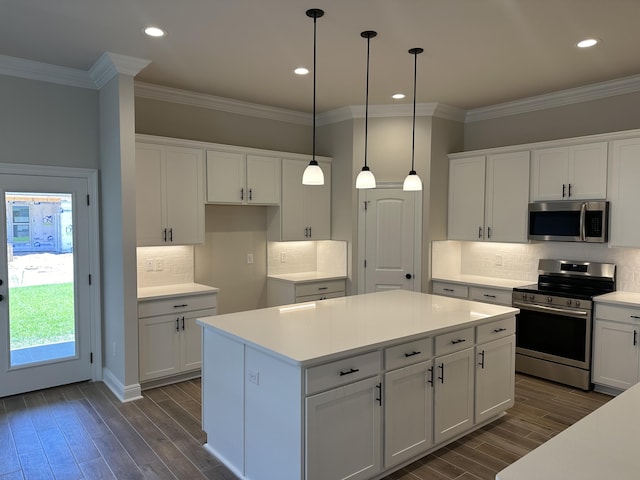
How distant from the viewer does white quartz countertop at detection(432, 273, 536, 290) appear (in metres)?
4.90

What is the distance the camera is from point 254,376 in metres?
2.59

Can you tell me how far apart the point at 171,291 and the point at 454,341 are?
2.68 metres

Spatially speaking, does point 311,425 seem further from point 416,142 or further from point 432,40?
point 416,142

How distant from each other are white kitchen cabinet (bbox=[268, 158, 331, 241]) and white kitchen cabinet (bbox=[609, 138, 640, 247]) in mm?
3055

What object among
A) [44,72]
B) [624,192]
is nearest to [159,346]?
[44,72]

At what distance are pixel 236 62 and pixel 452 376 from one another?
3.05 m

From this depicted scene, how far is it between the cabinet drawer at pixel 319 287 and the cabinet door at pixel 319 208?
60 cm

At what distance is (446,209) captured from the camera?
219 inches

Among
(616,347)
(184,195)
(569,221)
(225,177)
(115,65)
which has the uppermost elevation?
(115,65)

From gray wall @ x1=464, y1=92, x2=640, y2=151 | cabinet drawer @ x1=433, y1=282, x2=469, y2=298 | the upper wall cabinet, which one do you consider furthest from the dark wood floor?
gray wall @ x1=464, y1=92, x2=640, y2=151

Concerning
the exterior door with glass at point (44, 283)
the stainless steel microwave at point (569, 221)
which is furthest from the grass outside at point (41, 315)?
the stainless steel microwave at point (569, 221)

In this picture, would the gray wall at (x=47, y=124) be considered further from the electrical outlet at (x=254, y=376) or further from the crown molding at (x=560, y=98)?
the crown molding at (x=560, y=98)

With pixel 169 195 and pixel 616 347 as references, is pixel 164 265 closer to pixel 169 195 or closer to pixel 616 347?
pixel 169 195

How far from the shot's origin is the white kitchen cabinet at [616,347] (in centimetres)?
391
